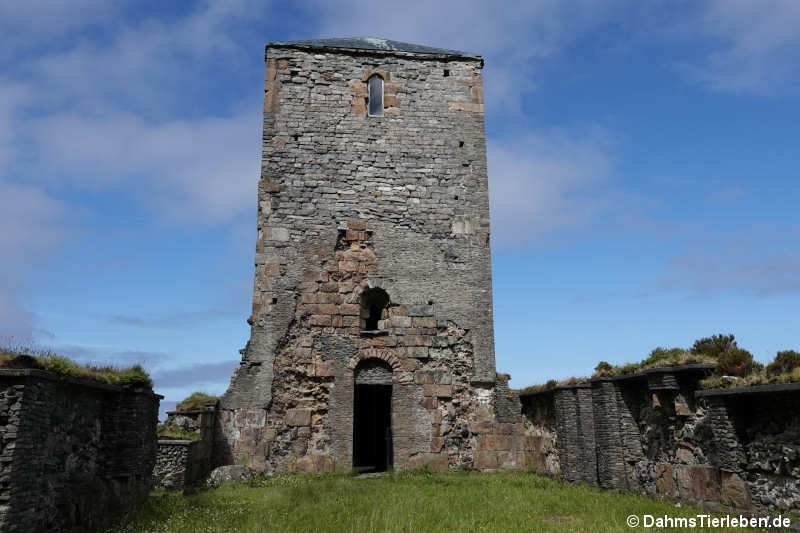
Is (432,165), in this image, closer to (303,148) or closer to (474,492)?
(303,148)

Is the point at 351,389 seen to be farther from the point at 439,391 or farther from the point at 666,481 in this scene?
the point at 666,481

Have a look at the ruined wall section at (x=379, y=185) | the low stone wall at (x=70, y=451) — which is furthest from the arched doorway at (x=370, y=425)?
the low stone wall at (x=70, y=451)

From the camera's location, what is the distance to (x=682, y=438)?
9.14 meters

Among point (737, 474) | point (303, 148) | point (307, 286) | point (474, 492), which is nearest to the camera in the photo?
point (737, 474)

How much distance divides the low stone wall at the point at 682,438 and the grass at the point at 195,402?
766cm

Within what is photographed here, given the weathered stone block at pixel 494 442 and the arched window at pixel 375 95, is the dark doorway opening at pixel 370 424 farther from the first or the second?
the arched window at pixel 375 95

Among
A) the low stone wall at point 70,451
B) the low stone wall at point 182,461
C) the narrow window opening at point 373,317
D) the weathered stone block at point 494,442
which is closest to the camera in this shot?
the low stone wall at point 70,451

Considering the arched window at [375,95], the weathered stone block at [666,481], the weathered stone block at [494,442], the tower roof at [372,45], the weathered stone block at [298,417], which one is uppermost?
the tower roof at [372,45]

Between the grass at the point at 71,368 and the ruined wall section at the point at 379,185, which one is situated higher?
the ruined wall section at the point at 379,185

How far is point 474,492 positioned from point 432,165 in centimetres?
819

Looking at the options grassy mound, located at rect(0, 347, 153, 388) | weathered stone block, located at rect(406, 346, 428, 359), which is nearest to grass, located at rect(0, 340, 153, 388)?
grassy mound, located at rect(0, 347, 153, 388)

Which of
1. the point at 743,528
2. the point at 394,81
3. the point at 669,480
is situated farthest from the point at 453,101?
the point at 743,528

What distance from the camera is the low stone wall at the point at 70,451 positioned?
644 cm

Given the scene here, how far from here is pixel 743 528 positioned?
7016 millimetres
